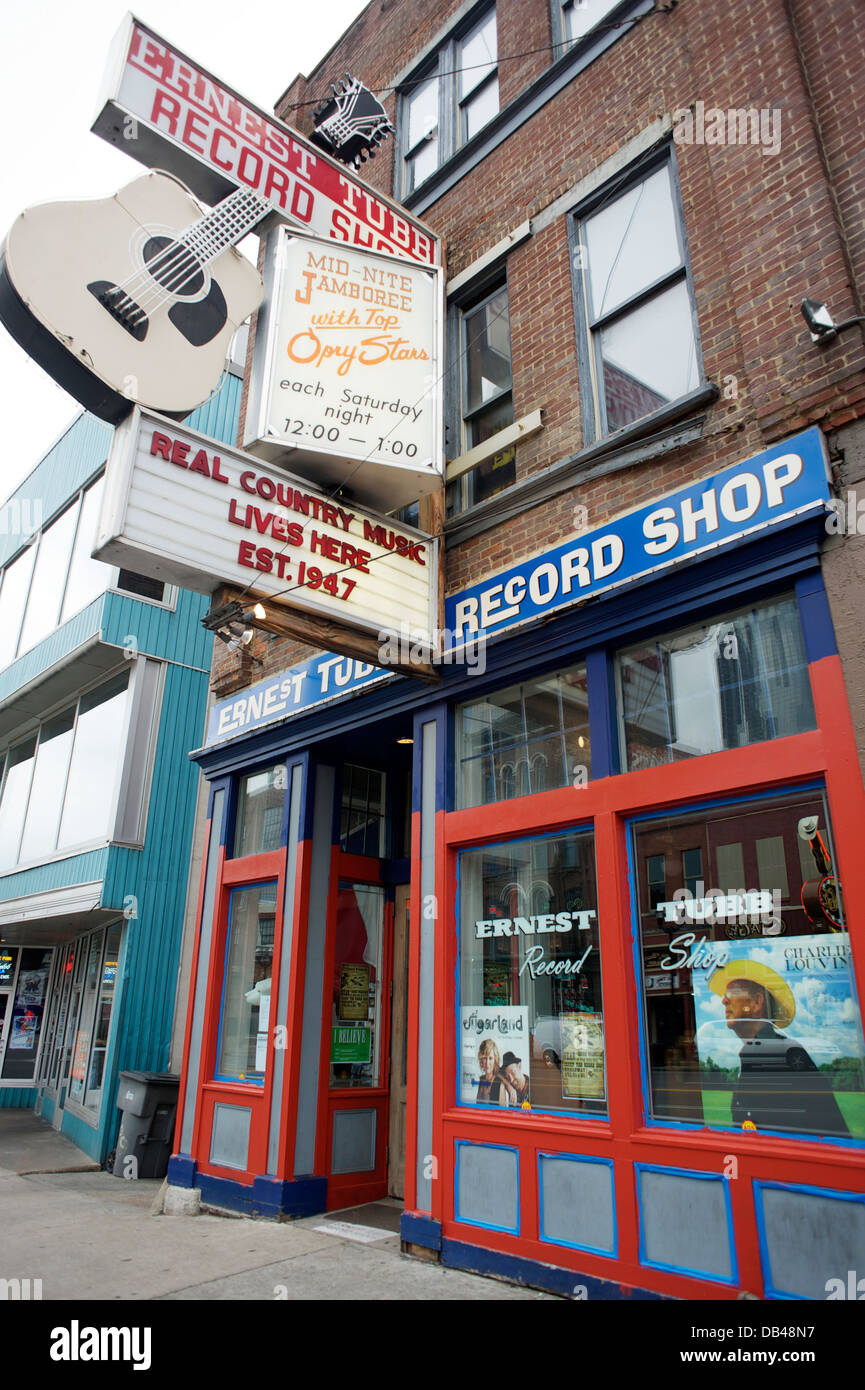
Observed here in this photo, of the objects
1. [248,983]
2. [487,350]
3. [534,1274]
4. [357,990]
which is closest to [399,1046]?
[357,990]

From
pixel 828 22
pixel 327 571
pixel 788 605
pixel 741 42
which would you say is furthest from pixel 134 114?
pixel 788 605

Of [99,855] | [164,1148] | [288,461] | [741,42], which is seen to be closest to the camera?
[741,42]

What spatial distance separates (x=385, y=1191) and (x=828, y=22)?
9914mm

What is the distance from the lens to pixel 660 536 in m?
5.96

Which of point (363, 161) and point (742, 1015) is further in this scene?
point (363, 161)

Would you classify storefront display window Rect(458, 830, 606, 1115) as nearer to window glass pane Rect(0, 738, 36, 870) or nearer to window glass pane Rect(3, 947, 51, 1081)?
window glass pane Rect(0, 738, 36, 870)

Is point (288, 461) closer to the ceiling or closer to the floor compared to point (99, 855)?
closer to the ceiling

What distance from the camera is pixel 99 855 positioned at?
41.7 ft

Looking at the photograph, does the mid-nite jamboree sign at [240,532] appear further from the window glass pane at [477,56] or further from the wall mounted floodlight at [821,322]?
the window glass pane at [477,56]

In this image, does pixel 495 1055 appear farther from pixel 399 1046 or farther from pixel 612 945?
pixel 399 1046

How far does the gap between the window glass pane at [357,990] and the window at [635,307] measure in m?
4.97

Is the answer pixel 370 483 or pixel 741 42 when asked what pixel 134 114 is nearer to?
pixel 370 483

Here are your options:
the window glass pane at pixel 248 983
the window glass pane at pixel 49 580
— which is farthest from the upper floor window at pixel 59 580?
the window glass pane at pixel 248 983

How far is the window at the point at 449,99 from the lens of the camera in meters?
9.55
